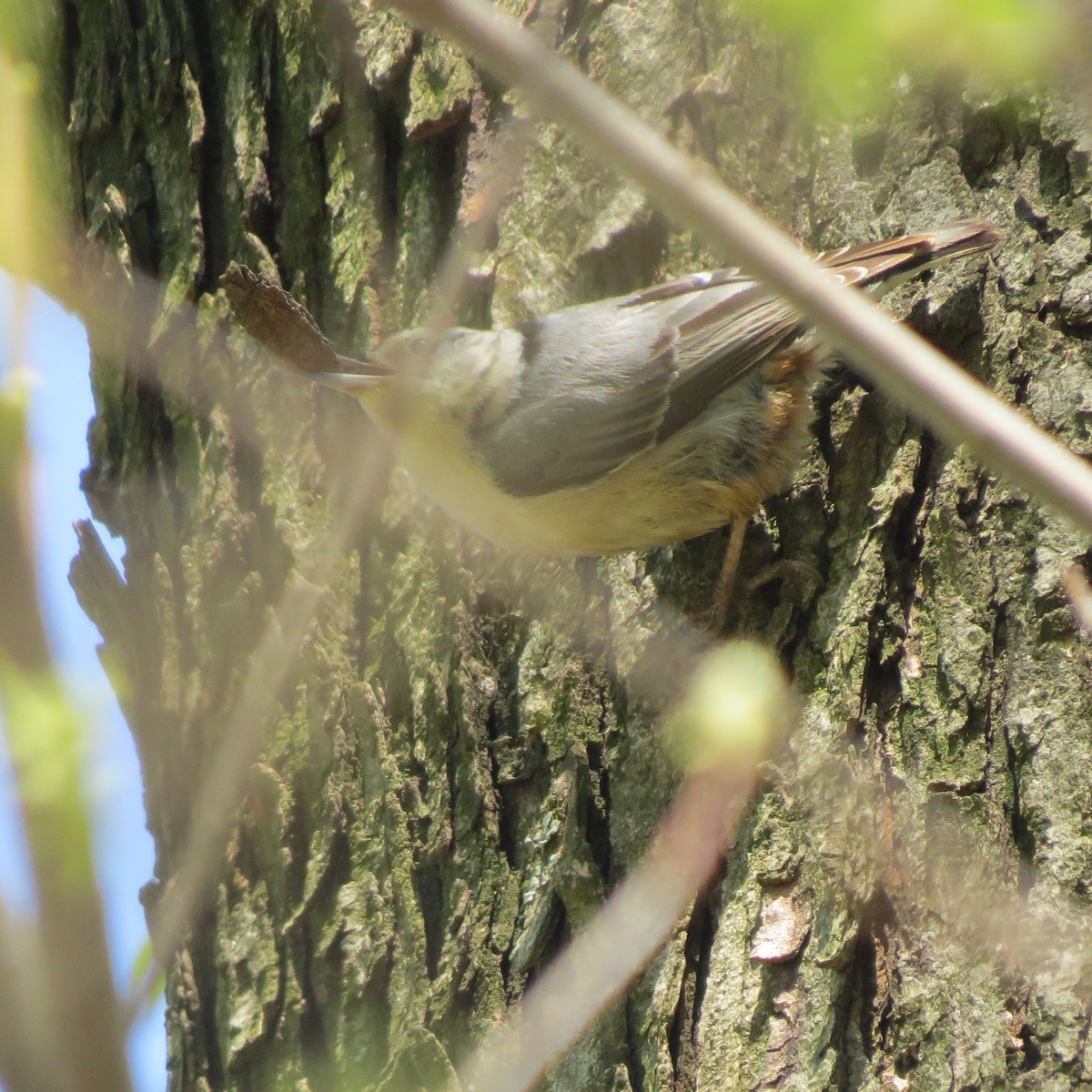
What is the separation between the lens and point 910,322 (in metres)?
2.39

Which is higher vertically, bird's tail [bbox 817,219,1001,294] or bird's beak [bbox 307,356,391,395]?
bird's beak [bbox 307,356,391,395]

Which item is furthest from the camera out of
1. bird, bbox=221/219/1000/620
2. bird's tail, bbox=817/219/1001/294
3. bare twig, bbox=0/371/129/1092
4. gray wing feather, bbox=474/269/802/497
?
gray wing feather, bbox=474/269/802/497

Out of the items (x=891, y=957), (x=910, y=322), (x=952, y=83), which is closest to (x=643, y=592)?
(x=910, y=322)

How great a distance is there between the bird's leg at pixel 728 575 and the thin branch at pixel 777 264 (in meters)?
1.57

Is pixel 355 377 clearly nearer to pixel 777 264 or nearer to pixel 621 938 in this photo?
pixel 621 938

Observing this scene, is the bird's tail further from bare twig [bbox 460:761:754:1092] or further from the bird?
bare twig [bbox 460:761:754:1092]

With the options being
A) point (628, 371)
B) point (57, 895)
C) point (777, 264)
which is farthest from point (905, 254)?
point (57, 895)

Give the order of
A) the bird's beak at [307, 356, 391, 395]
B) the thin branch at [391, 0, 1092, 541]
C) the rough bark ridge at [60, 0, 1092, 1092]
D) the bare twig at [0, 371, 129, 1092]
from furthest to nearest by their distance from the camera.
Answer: the bird's beak at [307, 356, 391, 395], the rough bark ridge at [60, 0, 1092, 1092], the bare twig at [0, 371, 129, 1092], the thin branch at [391, 0, 1092, 541]

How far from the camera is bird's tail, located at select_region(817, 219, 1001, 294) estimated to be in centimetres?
227

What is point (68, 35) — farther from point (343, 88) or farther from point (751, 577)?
point (751, 577)

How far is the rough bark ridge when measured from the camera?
193cm

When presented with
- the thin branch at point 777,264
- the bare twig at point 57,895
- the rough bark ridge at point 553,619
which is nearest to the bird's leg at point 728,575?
the rough bark ridge at point 553,619

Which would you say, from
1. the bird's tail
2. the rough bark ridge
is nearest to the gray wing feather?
the rough bark ridge

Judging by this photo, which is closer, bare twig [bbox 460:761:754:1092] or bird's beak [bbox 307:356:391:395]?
bare twig [bbox 460:761:754:1092]
